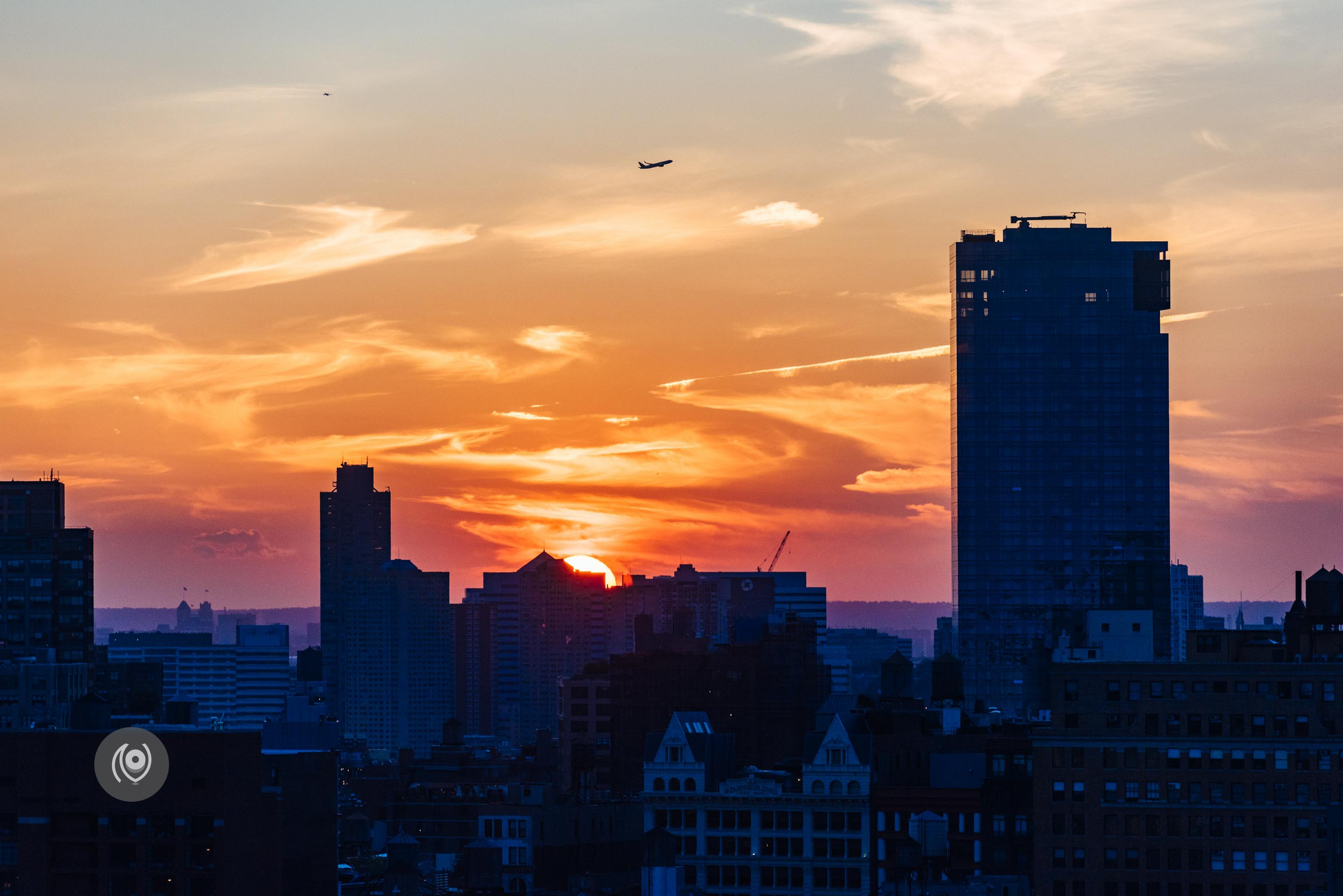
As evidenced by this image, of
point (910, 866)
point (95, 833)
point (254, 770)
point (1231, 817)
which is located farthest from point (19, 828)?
point (1231, 817)

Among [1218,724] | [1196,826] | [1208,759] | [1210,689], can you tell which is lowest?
[1196,826]

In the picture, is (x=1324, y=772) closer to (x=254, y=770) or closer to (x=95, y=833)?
(x=254, y=770)

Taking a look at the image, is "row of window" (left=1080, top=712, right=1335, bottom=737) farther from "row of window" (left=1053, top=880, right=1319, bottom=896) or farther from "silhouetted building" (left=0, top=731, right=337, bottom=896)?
"silhouetted building" (left=0, top=731, right=337, bottom=896)

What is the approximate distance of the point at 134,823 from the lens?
595 ft

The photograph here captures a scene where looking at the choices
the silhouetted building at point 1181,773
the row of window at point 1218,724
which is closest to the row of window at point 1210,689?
the silhouetted building at point 1181,773

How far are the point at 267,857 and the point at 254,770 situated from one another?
309 inches

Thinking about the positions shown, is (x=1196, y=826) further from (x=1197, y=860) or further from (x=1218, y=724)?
(x=1218, y=724)

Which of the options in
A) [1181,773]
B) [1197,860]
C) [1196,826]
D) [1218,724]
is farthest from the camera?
[1218,724]
